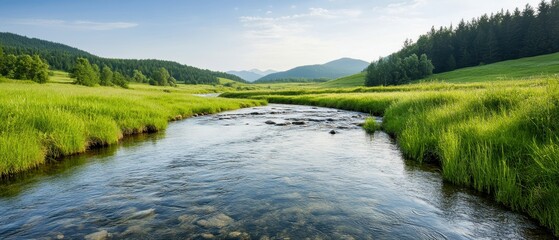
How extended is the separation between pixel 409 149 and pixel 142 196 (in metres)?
11.1

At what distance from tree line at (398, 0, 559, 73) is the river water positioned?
116 metres

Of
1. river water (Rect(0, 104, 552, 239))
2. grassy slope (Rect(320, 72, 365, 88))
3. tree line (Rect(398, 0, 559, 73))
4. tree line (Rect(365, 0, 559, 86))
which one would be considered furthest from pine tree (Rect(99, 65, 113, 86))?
tree line (Rect(398, 0, 559, 73))

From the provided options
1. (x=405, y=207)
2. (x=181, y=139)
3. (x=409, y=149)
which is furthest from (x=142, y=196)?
(x=409, y=149)

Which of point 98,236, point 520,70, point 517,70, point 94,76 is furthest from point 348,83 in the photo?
point 98,236

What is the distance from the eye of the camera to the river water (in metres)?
7.07

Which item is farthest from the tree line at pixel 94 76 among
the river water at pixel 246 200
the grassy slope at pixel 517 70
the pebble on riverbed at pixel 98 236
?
the pebble on riverbed at pixel 98 236

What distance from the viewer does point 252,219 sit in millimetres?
7676

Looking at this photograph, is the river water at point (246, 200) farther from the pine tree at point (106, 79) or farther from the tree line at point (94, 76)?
the pine tree at point (106, 79)

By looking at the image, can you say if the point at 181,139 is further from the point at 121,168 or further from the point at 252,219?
the point at 252,219

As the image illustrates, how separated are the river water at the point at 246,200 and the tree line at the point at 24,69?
315ft

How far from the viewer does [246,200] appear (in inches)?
353

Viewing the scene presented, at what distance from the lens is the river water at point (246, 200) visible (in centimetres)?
707

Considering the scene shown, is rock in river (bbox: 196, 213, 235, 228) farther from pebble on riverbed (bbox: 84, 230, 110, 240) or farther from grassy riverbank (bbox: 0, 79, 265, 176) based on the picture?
grassy riverbank (bbox: 0, 79, 265, 176)

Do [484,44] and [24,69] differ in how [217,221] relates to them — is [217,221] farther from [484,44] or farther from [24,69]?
[484,44]
